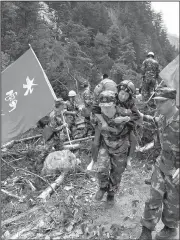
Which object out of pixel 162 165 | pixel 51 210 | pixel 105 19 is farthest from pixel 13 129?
pixel 105 19

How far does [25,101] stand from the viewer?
4934mm

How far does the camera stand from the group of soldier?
2904 mm

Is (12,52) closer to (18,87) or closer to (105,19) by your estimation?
(18,87)

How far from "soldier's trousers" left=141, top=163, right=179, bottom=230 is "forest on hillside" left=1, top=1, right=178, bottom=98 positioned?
405 inches

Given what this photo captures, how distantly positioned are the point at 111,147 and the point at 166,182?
1178mm

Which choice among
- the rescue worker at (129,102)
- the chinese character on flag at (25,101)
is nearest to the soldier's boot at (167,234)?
the rescue worker at (129,102)

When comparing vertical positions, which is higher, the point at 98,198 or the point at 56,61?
the point at 56,61

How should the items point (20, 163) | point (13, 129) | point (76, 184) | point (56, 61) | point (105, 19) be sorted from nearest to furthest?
1. point (13, 129)
2. point (76, 184)
3. point (20, 163)
4. point (56, 61)
5. point (105, 19)

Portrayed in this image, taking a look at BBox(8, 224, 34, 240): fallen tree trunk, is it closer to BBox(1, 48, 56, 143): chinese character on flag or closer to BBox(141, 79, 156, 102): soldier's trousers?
BBox(1, 48, 56, 143): chinese character on flag

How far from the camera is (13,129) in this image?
4.89 metres

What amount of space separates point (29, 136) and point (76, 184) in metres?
4.43

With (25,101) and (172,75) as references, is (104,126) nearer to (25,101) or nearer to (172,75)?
(172,75)

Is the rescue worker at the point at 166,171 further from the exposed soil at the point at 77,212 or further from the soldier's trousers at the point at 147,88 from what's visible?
the soldier's trousers at the point at 147,88

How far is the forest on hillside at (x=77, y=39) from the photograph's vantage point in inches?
516
